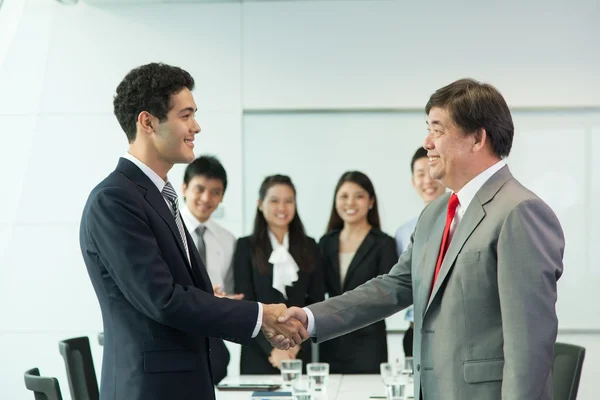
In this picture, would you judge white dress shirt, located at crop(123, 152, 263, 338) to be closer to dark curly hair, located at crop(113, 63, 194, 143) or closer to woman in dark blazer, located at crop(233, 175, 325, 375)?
dark curly hair, located at crop(113, 63, 194, 143)

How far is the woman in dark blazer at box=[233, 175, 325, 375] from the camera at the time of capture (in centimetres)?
428

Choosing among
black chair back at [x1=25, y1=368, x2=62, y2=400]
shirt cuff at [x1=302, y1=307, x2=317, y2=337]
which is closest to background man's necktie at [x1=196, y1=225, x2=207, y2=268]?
black chair back at [x1=25, y1=368, x2=62, y2=400]

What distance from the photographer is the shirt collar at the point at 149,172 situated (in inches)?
91.4

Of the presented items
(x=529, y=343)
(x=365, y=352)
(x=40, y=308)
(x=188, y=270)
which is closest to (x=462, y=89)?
(x=529, y=343)

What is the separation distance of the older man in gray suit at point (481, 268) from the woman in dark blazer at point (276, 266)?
195 cm

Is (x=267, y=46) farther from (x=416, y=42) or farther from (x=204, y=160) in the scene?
(x=204, y=160)

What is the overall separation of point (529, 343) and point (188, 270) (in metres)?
0.98

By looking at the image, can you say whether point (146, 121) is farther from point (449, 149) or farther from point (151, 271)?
point (449, 149)

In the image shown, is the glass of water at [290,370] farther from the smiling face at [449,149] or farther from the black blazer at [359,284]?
the smiling face at [449,149]

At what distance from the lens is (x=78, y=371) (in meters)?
3.45

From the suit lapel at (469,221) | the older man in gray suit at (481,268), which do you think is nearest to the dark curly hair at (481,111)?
the older man in gray suit at (481,268)

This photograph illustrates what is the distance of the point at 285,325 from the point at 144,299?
28.5 inches

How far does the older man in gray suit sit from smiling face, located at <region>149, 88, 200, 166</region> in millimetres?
741

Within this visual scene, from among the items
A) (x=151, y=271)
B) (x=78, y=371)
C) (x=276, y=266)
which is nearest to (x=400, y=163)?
(x=276, y=266)
